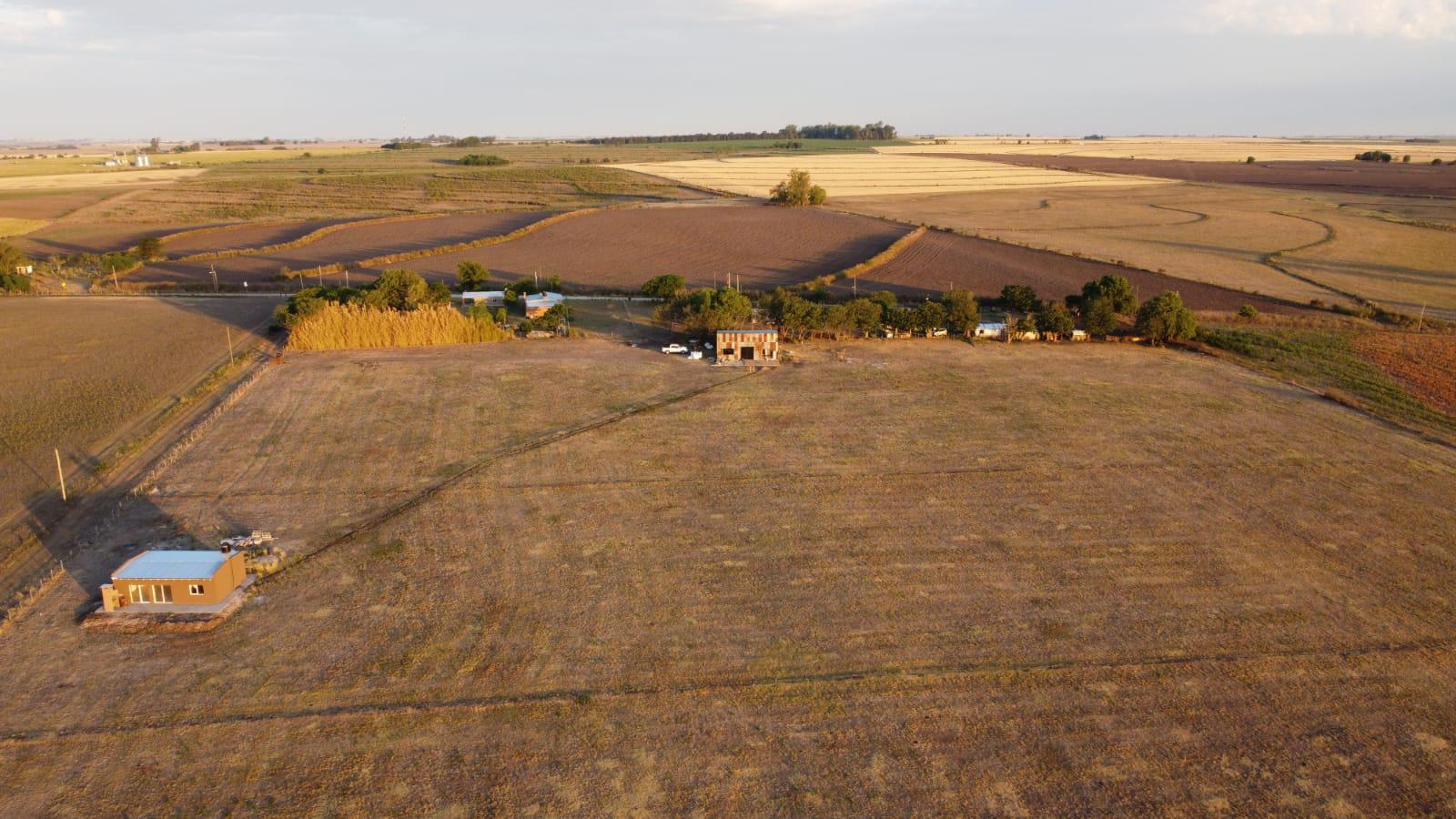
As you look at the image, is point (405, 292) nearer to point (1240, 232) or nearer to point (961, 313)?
point (961, 313)

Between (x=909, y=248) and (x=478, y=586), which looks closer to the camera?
(x=478, y=586)

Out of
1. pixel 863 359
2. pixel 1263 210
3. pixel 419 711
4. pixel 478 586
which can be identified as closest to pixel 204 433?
pixel 478 586

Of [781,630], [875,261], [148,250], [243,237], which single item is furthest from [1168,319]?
[243,237]

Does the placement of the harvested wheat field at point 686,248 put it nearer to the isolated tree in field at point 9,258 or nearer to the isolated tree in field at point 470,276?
the isolated tree in field at point 470,276

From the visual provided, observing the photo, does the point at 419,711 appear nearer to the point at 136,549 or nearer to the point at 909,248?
the point at 136,549

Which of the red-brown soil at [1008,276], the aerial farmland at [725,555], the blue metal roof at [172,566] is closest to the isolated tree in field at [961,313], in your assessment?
the aerial farmland at [725,555]

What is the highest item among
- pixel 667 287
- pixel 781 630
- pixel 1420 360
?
pixel 667 287
